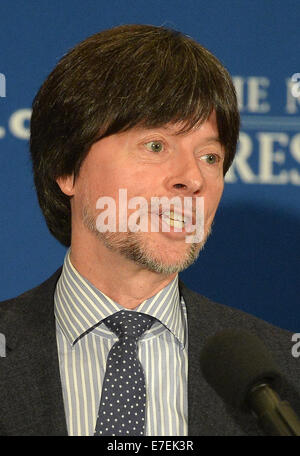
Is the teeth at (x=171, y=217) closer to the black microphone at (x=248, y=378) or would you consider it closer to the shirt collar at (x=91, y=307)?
the shirt collar at (x=91, y=307)

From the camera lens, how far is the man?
1.44 metres

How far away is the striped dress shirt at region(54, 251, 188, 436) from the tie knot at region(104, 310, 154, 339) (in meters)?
0.01

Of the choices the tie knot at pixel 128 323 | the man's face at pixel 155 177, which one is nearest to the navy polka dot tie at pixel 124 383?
the tie knot at pixel 128 323

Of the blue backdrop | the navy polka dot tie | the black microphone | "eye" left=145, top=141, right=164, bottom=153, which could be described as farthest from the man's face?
the blue backdrop

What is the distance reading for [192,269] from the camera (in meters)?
1.99

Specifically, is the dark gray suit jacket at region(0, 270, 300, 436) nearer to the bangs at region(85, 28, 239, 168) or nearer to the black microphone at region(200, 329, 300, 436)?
the black microphone at region(200, 329, 300, 436)

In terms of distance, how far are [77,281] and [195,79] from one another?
434 mm

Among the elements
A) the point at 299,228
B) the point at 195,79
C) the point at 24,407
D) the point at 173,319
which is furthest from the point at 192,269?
the point at 24,407

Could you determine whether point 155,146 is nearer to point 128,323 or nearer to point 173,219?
point 173,219

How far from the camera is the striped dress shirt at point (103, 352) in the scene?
1.44 metres

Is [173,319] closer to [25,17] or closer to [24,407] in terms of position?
[24,407]

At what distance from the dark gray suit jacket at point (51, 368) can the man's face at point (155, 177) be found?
0.51 ft

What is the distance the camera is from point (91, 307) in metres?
1.54

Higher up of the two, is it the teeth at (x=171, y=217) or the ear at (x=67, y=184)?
the ear at (x=67, y=184)
